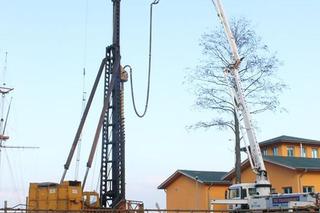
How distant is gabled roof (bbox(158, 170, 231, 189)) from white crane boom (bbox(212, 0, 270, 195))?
543 inches

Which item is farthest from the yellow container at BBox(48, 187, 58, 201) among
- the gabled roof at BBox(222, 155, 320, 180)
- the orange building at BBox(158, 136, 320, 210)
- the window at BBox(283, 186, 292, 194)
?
the window at BBox(283, 186, 292, 194)

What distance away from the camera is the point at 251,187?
30.3m

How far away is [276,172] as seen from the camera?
40.9 m

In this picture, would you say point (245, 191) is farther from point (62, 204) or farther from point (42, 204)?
point (42, 204)

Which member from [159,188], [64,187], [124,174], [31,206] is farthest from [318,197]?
[159,188]

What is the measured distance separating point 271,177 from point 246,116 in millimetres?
11376

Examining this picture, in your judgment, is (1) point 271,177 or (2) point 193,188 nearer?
(1) point 271,177

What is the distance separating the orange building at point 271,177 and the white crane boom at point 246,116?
575 centimetres

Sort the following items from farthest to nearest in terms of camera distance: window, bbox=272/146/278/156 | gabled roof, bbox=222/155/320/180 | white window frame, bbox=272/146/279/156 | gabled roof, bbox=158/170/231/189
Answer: window, bbox=272/146/278/156, white window frame, bbox=272/146/279/156, gabled roof, bbox=158/170/231/189, gabled roof, bbox=222/155/320/180

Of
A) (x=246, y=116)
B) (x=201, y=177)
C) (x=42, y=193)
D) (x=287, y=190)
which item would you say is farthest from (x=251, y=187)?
(x=201, y=177)

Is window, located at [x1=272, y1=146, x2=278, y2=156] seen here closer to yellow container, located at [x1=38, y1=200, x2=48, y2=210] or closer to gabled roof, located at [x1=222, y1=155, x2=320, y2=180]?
gabled roof, located at [x1=222, y1=155, x2=320, y2=180]

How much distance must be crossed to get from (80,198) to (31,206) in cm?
285

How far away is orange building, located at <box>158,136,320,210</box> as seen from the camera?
3925cm

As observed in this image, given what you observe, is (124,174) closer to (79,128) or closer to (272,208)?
(79,128)
